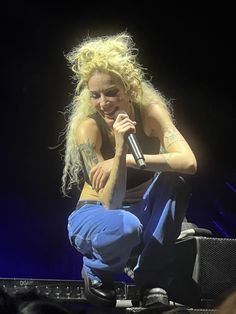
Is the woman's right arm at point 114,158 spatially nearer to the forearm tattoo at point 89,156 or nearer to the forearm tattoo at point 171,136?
the forearm tattoo at point 89,156

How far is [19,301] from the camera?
2.53 ft

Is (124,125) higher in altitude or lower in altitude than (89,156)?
higher

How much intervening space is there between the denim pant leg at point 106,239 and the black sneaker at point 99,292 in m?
0.03

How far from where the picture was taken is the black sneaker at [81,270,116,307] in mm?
2322

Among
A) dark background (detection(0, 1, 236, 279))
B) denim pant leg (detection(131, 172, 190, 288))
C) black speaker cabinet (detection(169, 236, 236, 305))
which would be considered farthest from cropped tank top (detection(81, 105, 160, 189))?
black speaker cabinet (detection(169, 236, 236, 305))

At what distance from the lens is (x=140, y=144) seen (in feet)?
8.63

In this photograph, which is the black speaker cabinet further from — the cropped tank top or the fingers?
the fingers

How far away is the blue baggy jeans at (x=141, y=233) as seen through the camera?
239 cm

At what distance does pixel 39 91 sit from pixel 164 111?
2.26 feet

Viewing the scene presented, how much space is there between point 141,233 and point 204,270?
A: 36cm

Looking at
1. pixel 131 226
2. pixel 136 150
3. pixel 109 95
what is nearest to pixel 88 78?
pixel 109 95

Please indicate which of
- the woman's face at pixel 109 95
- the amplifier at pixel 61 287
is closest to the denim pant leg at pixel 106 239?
the amplifier at pixel 61 287

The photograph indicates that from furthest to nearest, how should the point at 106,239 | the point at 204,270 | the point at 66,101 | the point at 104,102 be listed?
the point at 66,101, the point at 104,102, the point at 106,239, the point at 204,270

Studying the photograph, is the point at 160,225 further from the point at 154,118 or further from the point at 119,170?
the point at 154,118
